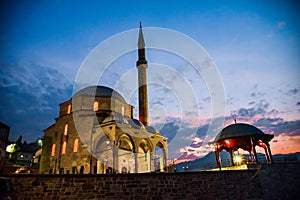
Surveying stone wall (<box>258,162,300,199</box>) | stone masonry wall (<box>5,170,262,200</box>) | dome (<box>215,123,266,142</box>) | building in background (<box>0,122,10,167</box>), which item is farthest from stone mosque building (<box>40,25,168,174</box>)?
stone wall (<box>258,162,300,199</box>)

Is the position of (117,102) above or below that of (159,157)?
above

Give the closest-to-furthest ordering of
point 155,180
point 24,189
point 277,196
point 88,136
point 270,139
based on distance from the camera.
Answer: point 24,189 < point 155,180 < point 277,196 < point 270,139 < point 88,136

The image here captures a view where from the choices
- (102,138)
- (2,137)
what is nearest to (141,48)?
(102,138)

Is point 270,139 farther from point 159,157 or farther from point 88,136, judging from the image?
point 88,136

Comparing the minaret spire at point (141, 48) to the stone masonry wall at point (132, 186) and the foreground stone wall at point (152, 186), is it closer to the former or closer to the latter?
the foreground stone wall at point (152, 186)

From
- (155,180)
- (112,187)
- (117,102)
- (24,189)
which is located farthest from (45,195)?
(117,102)

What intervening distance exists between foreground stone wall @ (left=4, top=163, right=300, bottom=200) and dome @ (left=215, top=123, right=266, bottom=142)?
9.18 ft

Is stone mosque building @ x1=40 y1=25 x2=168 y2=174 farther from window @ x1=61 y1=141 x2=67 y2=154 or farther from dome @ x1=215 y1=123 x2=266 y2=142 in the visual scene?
dome @ x1=215 y1=123 x2=266 y2=142

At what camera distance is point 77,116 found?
81.3ft

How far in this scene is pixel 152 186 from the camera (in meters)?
8.27

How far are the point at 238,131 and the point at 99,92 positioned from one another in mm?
19231

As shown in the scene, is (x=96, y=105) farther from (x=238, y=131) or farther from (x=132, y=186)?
(x=132, y=186)

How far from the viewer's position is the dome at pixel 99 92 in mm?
26875

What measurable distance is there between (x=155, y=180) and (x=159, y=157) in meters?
18.1
